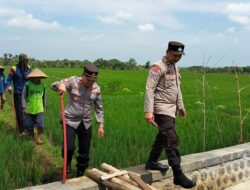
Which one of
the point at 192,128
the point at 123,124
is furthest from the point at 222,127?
the point at 123,124

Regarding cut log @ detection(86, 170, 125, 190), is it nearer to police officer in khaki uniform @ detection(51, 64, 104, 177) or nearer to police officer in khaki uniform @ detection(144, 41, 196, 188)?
police officer in khaki uniform @ detection(51, 64, 104, 177)

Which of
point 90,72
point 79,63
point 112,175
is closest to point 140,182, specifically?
point 112,175

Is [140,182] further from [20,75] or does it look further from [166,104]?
[20,75]

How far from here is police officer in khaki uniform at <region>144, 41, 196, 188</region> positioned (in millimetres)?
4148

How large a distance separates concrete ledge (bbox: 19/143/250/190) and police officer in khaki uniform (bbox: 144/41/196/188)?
0.15 metres

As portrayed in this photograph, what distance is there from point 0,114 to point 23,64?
152 inches

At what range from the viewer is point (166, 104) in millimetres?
4285

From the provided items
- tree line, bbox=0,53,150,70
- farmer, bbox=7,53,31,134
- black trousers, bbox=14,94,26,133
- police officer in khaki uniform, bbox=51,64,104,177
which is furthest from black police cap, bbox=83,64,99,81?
tree line, bbox=0,53,150,70

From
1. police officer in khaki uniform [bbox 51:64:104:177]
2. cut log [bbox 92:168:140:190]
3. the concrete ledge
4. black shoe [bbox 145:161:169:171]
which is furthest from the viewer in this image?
black shoe [bbox 145:161:169:171]

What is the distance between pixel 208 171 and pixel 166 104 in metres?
1.23

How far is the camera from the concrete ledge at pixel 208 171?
388 cm

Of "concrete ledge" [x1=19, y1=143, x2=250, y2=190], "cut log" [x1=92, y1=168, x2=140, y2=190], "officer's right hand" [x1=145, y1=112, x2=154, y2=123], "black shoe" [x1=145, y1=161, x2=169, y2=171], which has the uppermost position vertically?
"officer's right hand" [x1=145, y1=112, x2=154, y2=123]

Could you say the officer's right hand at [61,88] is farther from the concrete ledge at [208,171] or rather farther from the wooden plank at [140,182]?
the wooden plank at [140,182]

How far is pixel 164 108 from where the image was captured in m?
4.25
